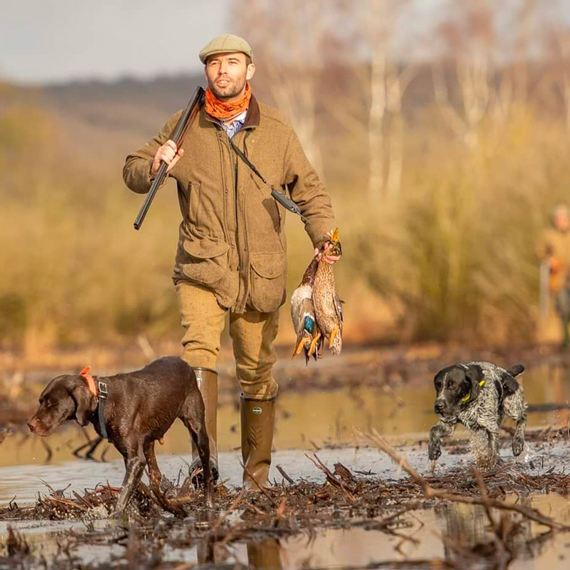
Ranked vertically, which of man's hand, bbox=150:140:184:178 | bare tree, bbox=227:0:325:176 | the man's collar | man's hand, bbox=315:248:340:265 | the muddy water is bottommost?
the muddy water

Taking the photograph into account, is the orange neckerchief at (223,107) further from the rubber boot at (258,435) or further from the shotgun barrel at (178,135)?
the rubber boot at (258,435)

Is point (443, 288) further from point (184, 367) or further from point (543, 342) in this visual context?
point (184, 367)

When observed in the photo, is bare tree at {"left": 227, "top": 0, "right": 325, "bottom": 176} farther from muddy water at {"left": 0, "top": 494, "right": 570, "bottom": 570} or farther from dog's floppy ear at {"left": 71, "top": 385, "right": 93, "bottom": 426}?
muddy water at {"left": 0, "top": 494, "right": 570, "bottom": 570}

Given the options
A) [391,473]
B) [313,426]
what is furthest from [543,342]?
[391,473]

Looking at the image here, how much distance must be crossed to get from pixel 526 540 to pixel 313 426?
6.29 metres

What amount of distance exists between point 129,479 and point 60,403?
1.76 feet

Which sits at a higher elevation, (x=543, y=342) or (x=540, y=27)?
(x=540, y=27)

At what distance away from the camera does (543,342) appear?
21.1 metres

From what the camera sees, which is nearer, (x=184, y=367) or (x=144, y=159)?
(x=184, y=367)

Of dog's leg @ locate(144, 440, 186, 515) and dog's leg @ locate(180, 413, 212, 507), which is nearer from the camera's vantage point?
dog's leg @ locate(144, 440, 186, 515)

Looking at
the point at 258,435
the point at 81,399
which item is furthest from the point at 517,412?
the point at 81,399

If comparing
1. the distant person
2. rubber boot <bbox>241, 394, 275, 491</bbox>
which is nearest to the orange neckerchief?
rubber boot <bbox>241, 394, 275, 491</bbox>

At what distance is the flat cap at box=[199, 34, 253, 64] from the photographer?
862cm

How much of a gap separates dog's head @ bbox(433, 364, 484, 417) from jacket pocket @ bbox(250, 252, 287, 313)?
4.93 ft
